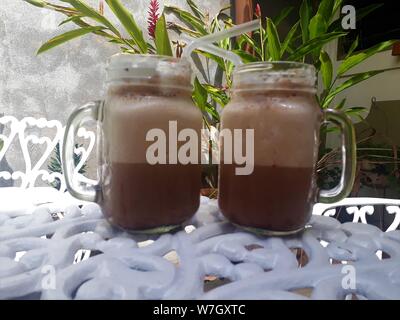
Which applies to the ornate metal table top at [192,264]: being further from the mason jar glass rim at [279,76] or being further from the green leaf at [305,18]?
the green leaf at [305,18]

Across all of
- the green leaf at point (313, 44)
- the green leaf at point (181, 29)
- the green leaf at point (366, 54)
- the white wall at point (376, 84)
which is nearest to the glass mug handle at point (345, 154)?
the green leaf at point (313, 44)

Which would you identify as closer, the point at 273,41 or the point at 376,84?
the point at 273,41

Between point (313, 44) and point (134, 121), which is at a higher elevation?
point (313, 44)

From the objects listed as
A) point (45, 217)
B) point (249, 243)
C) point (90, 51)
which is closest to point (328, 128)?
point (249, 243)

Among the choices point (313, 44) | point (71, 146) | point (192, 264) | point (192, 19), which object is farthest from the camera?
point (192, 19)

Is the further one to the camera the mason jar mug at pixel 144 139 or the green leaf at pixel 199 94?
the green leaf at pixel 199 94

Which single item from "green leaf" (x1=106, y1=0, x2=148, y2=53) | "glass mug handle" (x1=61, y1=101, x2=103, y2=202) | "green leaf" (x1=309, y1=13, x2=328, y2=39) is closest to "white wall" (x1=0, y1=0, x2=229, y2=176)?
"green leaf" (x1=106, y1=0, x2=148, y2=53)

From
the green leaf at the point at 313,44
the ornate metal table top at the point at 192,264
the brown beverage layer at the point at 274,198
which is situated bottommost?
the ornate metal table top at the point at 192,264

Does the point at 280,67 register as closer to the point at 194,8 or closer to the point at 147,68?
the point at 147,68

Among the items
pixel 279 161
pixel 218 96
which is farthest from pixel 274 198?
pixel 218 96
